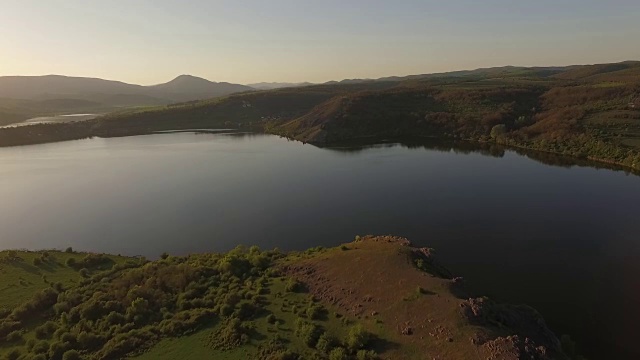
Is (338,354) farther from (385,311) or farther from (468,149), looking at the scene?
(468,149)

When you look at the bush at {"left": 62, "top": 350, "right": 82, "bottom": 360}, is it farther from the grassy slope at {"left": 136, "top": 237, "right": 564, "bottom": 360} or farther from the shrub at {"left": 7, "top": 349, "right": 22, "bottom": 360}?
the grassy slope at {"left": 136, "top": 237, "right": 564, "bottom": 360}

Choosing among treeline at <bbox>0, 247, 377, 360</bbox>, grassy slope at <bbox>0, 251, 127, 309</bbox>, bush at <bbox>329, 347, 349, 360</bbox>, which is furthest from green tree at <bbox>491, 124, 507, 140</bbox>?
bush at <bbox>329, 347, 349, 360</bbox>

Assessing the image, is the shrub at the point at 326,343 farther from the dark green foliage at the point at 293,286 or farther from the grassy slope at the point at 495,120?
the grassy slope at the point at 495,120

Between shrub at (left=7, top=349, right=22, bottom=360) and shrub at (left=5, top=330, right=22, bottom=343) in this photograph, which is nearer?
shrub at (left=7, top=349, right=22, bottom=360)

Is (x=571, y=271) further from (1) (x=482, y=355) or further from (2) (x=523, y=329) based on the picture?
(1) (x=482, y=355)

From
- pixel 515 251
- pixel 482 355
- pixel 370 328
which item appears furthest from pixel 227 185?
pixel 482 355

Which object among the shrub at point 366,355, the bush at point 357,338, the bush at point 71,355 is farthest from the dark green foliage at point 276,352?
the bush at point 71,355
